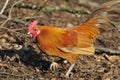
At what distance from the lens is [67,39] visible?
6.22 m

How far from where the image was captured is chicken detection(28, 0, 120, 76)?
6.11 m

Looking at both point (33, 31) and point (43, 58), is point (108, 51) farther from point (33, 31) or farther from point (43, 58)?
point (33, 31)

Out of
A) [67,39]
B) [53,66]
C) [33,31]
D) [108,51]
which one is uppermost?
[33,31]

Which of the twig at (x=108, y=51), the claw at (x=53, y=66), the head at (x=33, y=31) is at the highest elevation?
the head at (x=33, y=31)

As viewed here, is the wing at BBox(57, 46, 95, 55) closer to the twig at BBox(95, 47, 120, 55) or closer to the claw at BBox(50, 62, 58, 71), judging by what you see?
the claw at BBox(50, 62, 58, 71)

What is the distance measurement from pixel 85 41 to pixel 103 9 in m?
0.61

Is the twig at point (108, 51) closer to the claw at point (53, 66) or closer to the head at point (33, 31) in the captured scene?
the claw at point (53, 66)


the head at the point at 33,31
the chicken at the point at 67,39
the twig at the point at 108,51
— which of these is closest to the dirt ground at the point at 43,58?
the twig at the point at 108,51

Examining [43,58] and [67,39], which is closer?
[67,39]

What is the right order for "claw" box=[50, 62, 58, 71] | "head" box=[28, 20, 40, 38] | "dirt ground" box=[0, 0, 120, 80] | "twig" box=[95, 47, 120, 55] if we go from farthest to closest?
1. "twig" box=[95, 47, 120, 55]
2. "claw" box=[50, 62, 58, 71]
3. "dirt ground" box=[0, 0, 120, 80]
4. "head" box=[28, 20, 40, 38]

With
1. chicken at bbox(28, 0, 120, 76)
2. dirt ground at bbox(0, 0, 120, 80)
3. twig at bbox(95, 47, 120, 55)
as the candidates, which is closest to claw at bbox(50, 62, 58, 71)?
dirt ground at bbox(0, 0, 120, 80)

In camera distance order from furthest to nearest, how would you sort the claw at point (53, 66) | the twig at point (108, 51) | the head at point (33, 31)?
the twig at point (108, 51)
the claw at point (53, 66)
the head at point (33, 31)

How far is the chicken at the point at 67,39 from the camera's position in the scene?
6113 millimetres

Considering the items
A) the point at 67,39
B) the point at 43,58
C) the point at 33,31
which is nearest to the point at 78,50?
the point at 67,39
